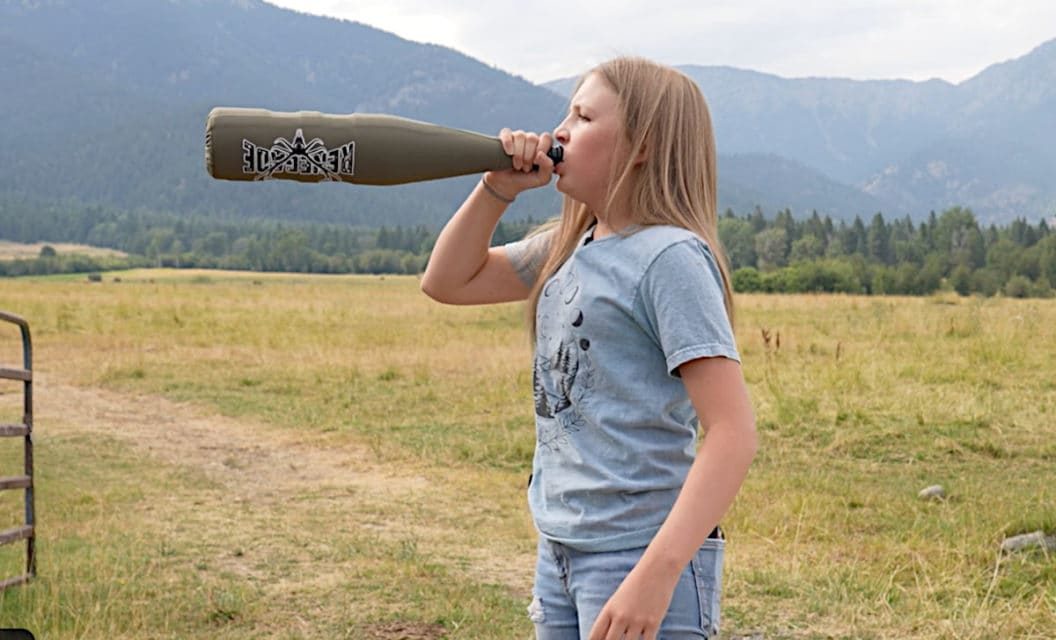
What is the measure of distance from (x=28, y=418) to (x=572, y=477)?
420 cm

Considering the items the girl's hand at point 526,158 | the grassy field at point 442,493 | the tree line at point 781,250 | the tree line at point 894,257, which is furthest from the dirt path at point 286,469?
the tree line at point 894,257

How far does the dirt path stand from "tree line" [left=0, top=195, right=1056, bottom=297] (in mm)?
4208

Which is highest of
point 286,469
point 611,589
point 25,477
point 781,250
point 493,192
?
point 493,192

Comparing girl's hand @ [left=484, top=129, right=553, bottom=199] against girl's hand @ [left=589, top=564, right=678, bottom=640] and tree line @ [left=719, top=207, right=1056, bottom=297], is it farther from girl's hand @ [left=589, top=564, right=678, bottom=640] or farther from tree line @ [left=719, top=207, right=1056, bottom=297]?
tree line @ [left=719, top=207, right=1056, bottom=297]

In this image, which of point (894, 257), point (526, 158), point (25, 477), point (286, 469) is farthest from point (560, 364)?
point (894, 257)

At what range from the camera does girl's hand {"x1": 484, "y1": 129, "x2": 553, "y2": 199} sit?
2.03m

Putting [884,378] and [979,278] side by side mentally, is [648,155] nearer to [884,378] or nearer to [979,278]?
Answer: [884,378]

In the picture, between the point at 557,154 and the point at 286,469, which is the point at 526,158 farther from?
the point at 286,469

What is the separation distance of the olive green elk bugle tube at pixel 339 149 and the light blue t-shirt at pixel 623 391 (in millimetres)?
247

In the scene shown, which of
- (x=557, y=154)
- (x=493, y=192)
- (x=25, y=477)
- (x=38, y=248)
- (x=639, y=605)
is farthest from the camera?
(x=38, y=248)

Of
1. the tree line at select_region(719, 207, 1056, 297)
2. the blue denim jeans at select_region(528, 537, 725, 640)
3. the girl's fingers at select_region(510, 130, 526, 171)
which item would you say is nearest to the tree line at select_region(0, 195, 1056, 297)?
the tree line at select_region(719, 207, 1056, 297)

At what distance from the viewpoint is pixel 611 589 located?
195 cm

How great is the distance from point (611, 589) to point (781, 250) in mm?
66208

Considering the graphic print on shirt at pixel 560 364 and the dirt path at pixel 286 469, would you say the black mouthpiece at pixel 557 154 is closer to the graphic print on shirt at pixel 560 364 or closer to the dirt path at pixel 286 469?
the graphic print on shirt at pixel 560 364
